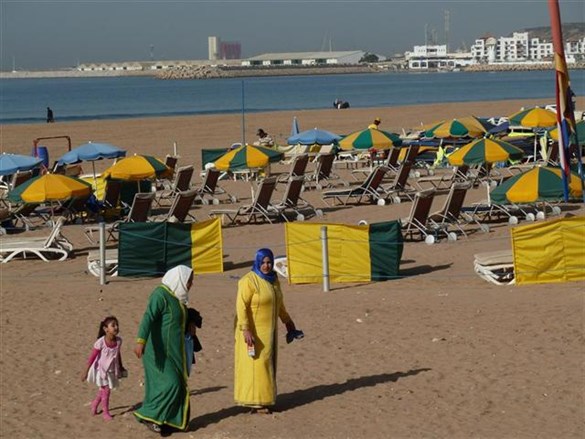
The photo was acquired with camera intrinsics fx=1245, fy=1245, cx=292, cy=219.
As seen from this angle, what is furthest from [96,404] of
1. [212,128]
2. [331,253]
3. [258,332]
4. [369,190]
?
[212,128]

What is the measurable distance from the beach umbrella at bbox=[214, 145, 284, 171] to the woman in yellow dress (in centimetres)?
1216

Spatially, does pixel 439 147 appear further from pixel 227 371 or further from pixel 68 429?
pixel 68 429

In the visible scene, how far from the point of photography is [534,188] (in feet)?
53.2

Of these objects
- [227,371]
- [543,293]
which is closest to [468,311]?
[543,293]

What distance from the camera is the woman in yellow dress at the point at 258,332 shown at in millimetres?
8195

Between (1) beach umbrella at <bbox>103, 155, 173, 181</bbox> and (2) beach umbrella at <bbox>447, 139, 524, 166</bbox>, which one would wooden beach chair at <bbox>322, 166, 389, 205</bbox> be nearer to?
(2) beach umbrella at <bbox>447, 139, 524, 166</bbox>

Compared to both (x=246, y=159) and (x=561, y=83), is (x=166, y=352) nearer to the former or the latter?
(x=561, y=83)

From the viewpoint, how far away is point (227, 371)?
1020cm

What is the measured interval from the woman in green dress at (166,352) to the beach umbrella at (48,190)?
9407 mm

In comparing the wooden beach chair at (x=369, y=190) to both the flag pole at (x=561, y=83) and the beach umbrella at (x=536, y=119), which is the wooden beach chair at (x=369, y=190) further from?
the flag pole at (x=561, y=83)

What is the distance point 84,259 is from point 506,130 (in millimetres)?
16724

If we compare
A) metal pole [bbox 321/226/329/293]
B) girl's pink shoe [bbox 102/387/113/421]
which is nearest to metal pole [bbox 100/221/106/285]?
metal pole [bbox 321/226/329/293]

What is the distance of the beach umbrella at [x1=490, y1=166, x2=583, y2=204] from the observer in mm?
16156

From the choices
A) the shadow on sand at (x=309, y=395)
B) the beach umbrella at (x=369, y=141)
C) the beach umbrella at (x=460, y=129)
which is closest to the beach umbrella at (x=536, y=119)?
the beach umbrella at (x=460, y=129)
